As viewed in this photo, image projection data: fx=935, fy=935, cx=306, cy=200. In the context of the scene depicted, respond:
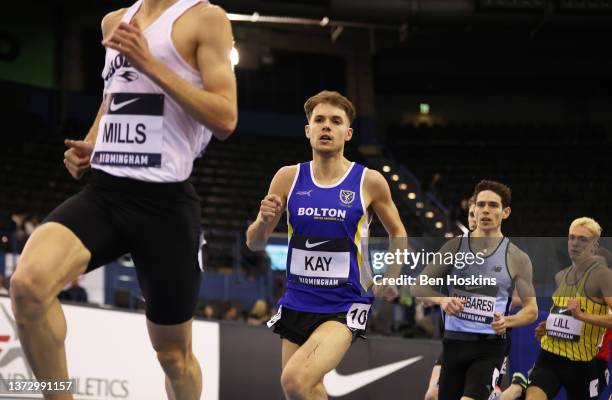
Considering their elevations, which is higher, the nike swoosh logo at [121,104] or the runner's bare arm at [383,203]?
the nike swoosh logo at [121,104]

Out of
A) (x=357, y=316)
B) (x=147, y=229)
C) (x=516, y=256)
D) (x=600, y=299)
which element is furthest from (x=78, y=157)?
(x=600, y=299)

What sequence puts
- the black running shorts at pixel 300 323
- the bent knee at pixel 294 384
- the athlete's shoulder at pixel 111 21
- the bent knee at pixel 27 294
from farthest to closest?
the black running shorts at pixel 300 323 < the bent knee at pixel 294 384 < the athlete's shoulder at pixel 111 21 < the bent knee at pixel 27 294

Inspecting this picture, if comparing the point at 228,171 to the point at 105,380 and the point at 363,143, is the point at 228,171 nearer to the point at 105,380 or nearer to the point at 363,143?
the point at 363,143

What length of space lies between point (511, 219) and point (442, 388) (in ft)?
47.1

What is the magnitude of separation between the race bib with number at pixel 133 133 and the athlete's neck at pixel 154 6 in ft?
1.25

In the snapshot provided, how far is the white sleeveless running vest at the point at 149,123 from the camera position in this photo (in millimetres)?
3736

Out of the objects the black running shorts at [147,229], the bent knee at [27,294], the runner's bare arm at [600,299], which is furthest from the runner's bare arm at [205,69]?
the runner's bare arm at [600,299]

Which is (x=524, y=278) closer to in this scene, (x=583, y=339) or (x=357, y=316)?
(x=583, y=339)

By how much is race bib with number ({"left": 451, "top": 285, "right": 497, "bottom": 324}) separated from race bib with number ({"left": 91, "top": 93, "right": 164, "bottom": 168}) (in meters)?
3.45

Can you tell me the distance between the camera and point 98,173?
3789 mm

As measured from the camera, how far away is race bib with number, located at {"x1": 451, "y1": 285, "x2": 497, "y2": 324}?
6.57 metres

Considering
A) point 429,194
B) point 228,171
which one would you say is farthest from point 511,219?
point 228,171

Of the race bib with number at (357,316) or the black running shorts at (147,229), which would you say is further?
the race bib with number at (357,316)

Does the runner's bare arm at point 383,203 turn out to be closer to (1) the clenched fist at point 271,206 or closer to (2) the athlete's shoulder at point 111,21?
(1) the clenched fist at point 271,206
